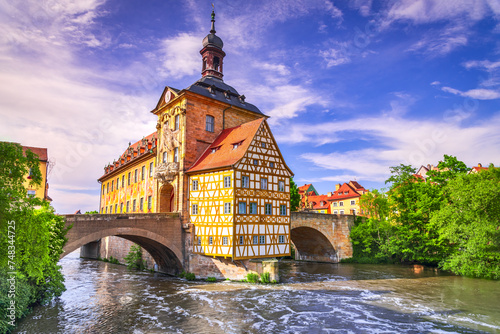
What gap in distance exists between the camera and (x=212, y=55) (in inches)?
1293

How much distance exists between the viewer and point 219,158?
2486cm

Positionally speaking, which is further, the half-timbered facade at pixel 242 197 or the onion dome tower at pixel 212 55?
the onion dome tower at pixel 212 55

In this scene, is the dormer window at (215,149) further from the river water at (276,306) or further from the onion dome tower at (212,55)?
the river water at (276,306)

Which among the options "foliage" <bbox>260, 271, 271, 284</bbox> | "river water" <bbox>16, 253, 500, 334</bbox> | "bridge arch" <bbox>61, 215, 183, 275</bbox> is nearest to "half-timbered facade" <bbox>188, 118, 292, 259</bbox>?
"foliage" <bbox>260, 271, 271, 284</bbox>

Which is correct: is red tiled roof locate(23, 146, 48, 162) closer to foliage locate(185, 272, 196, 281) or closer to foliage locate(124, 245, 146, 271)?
foliage locate(124, 245, 146, 271)

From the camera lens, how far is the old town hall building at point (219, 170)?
2309cm

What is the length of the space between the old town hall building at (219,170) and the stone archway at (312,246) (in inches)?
426

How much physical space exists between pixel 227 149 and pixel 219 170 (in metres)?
2.30

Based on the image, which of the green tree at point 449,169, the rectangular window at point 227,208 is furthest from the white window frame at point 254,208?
the green tree at point 449,169

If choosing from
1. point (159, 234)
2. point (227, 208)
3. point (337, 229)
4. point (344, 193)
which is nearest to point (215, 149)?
point (227, 208)

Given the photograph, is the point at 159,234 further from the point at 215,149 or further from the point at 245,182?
the point at 215,149

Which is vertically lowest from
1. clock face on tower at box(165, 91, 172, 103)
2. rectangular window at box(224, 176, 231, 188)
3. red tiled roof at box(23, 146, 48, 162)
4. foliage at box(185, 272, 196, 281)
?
foliage at box(185, 272, 196, 281)

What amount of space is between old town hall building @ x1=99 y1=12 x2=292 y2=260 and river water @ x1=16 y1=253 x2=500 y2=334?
3.39 meters

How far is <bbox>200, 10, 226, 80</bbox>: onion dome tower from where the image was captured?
106 feet
